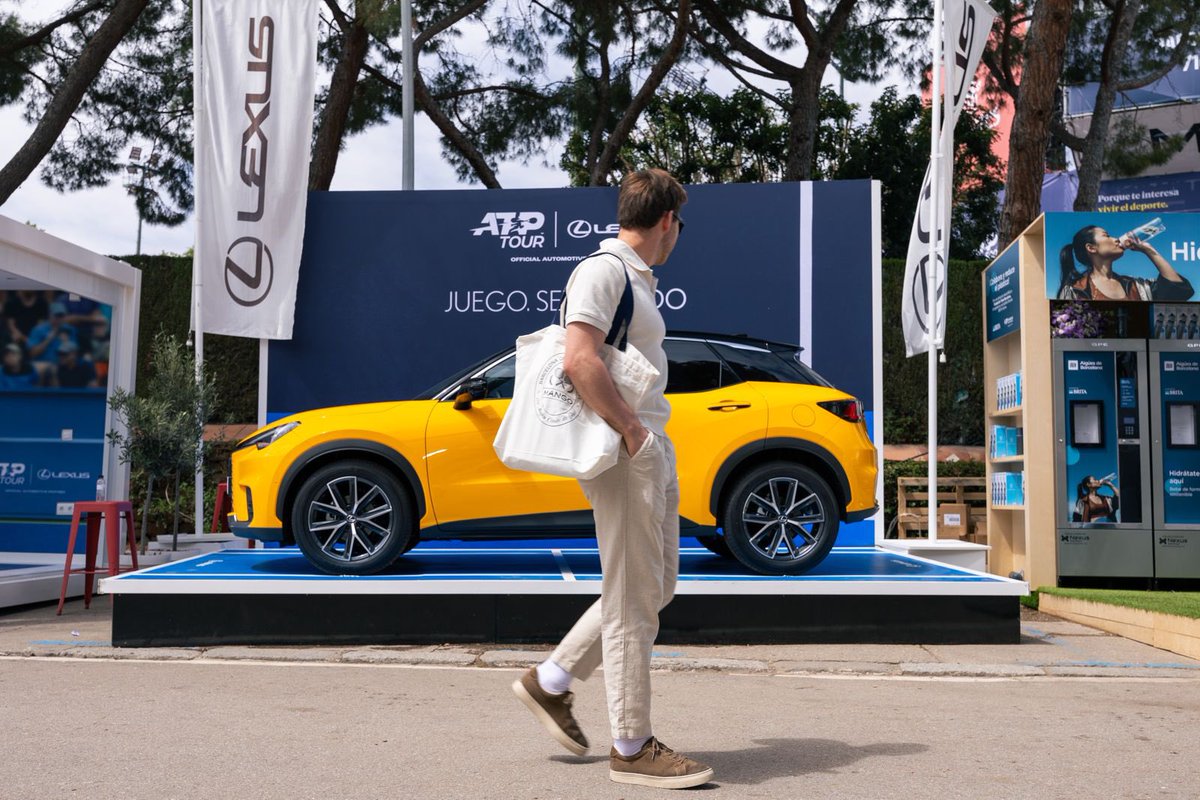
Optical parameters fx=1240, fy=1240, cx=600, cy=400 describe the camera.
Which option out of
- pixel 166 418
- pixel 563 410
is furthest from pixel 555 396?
pixel 166 418

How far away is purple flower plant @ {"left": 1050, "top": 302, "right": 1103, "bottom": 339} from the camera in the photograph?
10.9m

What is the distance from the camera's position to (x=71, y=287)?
962cm

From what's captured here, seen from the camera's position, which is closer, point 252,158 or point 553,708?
point 553,708

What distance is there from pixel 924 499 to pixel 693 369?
6286 millimetres

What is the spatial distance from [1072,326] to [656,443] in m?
8.20

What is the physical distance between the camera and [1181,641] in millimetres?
7043

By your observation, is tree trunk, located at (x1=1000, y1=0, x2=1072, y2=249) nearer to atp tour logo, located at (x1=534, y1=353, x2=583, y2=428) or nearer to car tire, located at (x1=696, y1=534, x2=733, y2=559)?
car tire, located at (x1=696, y1=534, x2=733, y2=559)

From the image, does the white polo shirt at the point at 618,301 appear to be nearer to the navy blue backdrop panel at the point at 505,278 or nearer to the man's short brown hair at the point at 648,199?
the man's short brown hair at the point at 648,199

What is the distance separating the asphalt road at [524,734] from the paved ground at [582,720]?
1cm

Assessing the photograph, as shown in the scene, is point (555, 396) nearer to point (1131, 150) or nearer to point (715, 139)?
point (1131, 150)

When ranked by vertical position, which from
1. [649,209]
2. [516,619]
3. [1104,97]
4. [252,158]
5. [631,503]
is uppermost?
[1104,97]

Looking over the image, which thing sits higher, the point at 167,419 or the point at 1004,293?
the point at 1004,293

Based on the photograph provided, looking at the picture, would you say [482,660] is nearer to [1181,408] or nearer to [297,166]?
[297,166]

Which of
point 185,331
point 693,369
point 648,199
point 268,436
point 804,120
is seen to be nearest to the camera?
point 648,199
